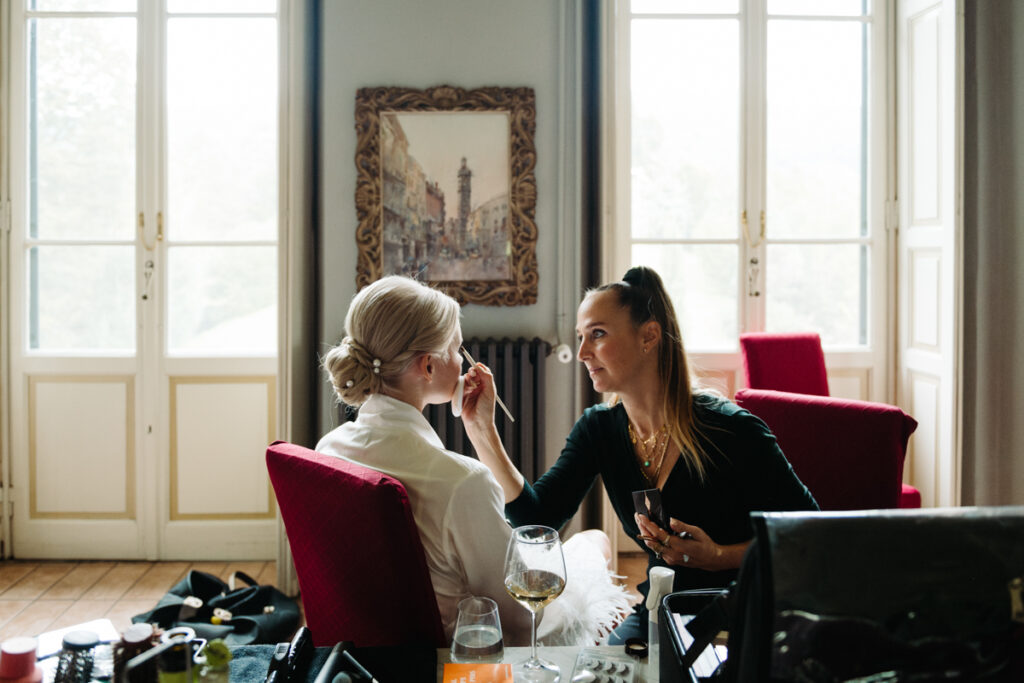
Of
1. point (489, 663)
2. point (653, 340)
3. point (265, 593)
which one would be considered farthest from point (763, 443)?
point (265, 593)

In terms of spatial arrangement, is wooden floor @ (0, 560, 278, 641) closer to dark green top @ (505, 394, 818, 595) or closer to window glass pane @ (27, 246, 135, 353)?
window glass pane @ (27, 246, 135, 353)

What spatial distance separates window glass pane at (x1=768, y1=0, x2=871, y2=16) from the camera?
3.62m

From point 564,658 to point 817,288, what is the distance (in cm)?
293

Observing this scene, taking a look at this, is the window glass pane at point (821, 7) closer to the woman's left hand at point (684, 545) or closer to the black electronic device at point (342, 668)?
the woman's left hand at point (684, 545)

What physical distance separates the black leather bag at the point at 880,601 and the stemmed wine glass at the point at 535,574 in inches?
14.6

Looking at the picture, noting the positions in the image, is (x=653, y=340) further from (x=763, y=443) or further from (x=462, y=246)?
(x=462, y=246)

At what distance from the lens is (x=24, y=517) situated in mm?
3654

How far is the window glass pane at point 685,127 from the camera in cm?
363

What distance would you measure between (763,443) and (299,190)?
2.27 metres

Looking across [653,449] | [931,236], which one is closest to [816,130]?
[931,236]

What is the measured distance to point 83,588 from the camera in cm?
330

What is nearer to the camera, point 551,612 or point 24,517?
point 551,612

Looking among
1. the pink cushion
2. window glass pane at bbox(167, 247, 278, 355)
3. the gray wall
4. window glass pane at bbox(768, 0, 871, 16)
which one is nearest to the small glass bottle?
the gray wall

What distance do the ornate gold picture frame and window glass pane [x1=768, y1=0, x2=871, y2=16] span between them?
1.22m
